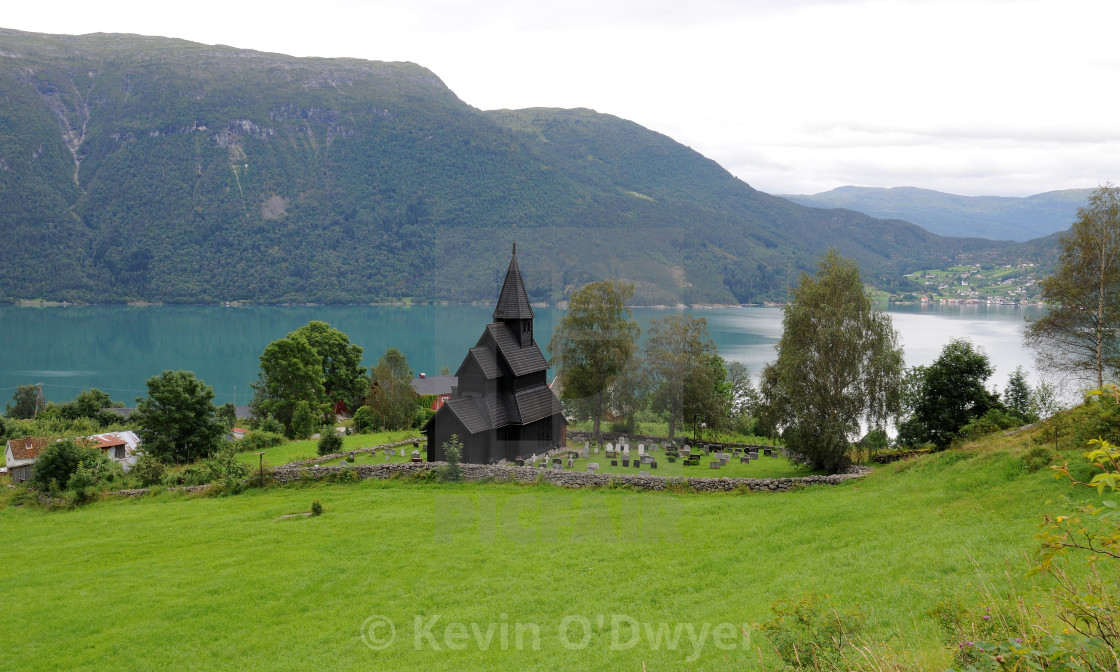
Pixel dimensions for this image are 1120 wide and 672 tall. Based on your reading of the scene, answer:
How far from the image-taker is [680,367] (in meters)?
26.1

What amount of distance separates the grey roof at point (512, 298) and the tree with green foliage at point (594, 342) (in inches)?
96.0

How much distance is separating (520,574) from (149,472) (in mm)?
19990

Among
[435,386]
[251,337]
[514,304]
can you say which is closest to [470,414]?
[514,304]

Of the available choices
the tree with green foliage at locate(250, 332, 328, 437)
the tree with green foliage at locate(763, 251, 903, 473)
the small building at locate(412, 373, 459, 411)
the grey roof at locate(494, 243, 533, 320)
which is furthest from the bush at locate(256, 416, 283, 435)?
the tree with green foliage at locate(763, 251, 903, 473)

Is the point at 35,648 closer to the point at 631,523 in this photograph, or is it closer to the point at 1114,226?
the point at 631,523

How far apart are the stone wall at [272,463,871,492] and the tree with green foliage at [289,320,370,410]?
999 inches

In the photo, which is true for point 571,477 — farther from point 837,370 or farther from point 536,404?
point 837,370

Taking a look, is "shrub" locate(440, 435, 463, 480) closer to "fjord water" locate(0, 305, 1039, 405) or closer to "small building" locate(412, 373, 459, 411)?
"fjord water" locate(0, 305, 1039, 405)

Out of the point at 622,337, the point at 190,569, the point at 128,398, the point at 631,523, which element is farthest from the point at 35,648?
the point at 128,398

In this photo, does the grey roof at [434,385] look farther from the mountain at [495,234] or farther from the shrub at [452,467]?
the shrub at [452,467]

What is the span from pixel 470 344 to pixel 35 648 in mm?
15781

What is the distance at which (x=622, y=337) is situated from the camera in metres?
26.3

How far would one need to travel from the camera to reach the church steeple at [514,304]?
965 inches

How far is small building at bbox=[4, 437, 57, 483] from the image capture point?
34.0 meters
